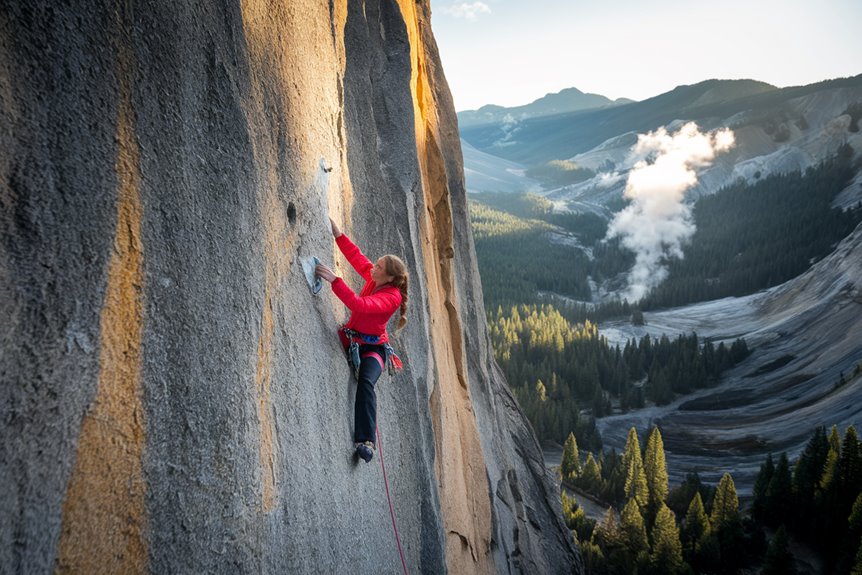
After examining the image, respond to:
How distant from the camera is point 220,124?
4.12 metres

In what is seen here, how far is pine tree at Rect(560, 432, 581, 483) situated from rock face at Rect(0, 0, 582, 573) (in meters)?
27.7

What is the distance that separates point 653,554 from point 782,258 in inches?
2844

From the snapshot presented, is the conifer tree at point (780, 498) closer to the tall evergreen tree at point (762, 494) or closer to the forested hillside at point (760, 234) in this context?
the tall evergreen tree at point (762, 494)

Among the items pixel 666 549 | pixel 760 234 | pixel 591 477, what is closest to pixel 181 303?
pixel 666 549

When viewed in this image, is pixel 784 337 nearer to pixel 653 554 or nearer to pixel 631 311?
pixel 631 311

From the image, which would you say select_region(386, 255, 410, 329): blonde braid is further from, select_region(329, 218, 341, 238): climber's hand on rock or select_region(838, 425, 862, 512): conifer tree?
select_region(838, 425, 862, 512): conifer tree

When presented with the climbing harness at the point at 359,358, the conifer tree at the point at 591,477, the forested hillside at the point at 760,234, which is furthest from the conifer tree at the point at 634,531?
the forested hillside at the point at 760,234

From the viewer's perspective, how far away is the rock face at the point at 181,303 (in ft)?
8.82

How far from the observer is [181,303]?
11.8 feet

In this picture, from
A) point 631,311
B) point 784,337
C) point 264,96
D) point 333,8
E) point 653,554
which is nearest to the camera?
point 264,96

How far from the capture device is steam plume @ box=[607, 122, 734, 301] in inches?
4173

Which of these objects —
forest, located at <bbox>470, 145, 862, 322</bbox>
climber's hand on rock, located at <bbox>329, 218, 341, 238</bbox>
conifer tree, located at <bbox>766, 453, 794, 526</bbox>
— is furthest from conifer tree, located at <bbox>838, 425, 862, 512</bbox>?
forest, located at <bbox>470, 145, 862, 322</bbox>

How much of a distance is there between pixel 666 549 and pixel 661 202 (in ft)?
408

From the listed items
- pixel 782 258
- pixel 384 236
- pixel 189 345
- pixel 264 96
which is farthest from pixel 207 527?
pixel 782 258
